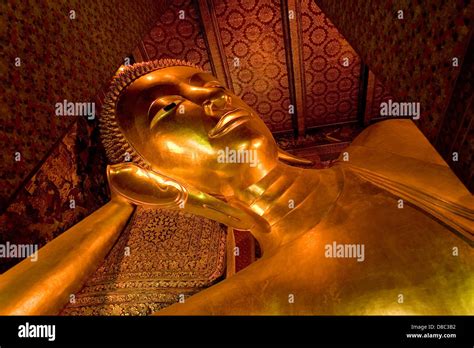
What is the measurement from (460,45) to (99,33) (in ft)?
4.08

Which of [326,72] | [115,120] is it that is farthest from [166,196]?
[326,72]

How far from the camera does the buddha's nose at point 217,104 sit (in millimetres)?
1618

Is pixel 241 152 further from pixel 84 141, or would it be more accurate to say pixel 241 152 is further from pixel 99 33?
pixel 84 141

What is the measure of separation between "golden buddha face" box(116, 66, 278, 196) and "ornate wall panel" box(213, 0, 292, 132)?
1730 millimetres

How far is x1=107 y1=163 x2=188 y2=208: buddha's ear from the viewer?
1413mm

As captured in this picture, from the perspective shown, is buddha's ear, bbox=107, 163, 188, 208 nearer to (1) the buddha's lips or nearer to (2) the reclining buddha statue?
(2) the reclining buddha statue

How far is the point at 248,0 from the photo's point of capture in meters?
3.10

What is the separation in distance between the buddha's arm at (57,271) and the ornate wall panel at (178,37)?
231cm

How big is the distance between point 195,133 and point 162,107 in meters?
0.21

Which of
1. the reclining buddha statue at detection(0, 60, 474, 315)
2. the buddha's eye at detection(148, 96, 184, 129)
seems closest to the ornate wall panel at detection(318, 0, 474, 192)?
the reclining buddha statue at detection(0, 60, 474, 315)

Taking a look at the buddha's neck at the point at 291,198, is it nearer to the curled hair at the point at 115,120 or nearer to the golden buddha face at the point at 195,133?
the golden buddha face at the point at 195,133

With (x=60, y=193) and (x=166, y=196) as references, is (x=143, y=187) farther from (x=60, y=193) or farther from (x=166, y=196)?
(x=60, y=193)

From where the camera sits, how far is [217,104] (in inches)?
64.5

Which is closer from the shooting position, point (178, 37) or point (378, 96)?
point (178, 37)
